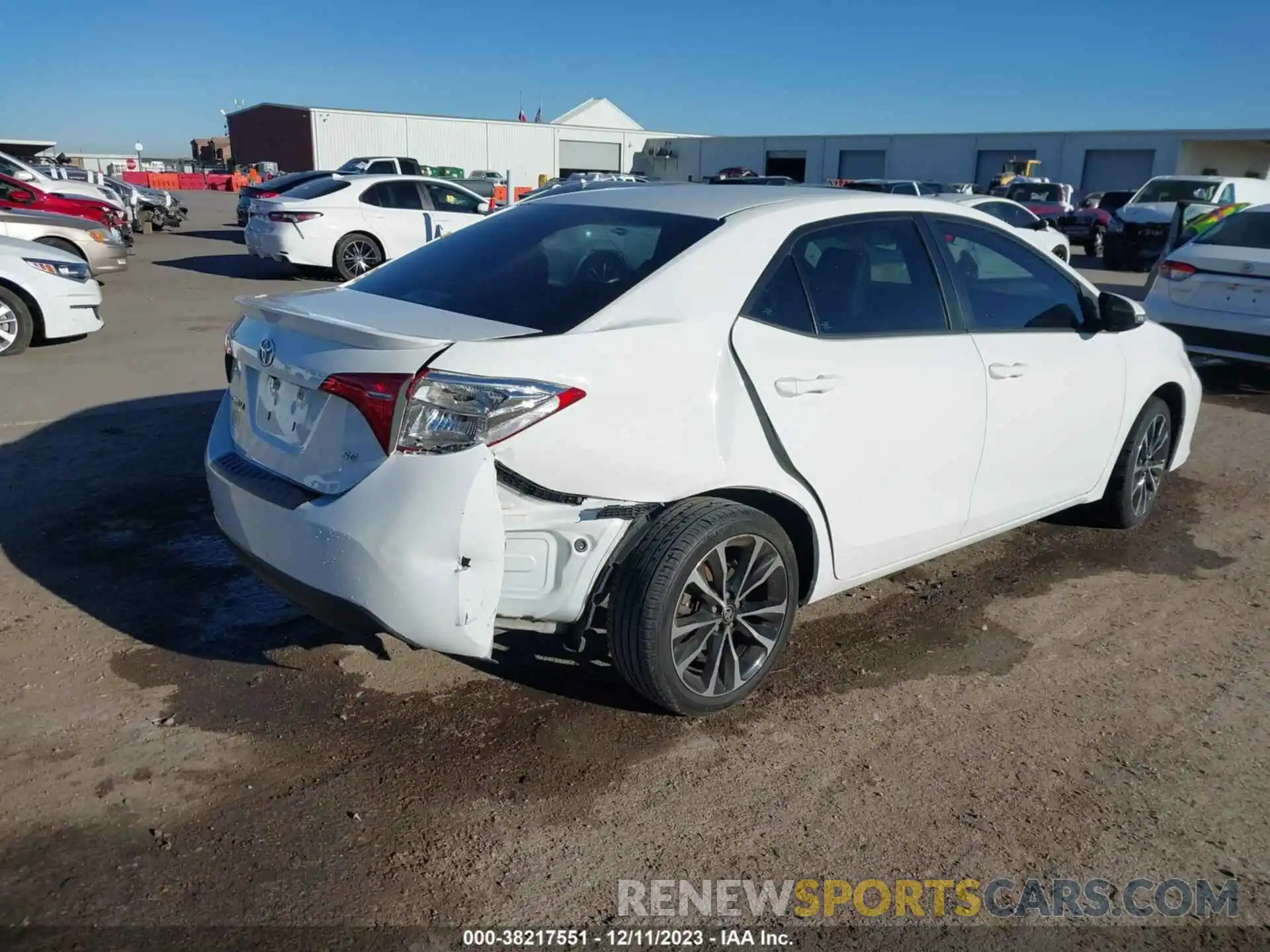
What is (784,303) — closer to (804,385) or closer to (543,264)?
(804,385)

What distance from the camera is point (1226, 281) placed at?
28.3 feet

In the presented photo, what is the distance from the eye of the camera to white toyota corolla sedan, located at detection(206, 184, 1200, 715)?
113 inches

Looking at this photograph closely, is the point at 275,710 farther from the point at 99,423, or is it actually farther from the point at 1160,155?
the point at 1160,155

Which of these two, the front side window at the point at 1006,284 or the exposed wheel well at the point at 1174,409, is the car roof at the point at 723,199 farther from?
the exposed wheel well at the point at 1174,409

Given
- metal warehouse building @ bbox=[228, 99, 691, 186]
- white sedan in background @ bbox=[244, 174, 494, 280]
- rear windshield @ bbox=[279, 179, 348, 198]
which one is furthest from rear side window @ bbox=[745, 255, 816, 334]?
metal warehouse building @ bbox=[228, 99, 691, 186]

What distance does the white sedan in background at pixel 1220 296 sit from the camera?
8.45 m

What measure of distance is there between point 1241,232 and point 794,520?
8112mm

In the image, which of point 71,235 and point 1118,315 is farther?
point 71,235

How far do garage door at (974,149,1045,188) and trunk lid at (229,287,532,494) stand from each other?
47.9 metres

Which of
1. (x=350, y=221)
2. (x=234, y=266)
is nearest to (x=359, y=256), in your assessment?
(x=350, y=221)

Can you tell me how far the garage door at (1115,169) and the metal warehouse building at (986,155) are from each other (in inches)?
1.1

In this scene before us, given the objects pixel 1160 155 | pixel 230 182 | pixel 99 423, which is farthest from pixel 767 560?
pixel 230 182

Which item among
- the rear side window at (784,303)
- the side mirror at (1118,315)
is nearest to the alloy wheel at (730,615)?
the rear side window at (784,303)

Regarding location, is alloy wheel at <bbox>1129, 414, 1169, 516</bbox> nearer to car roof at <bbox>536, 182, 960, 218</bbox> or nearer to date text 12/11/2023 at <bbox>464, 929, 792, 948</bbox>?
car roof at <bbox>536, 182, 960, 218</bbox>
